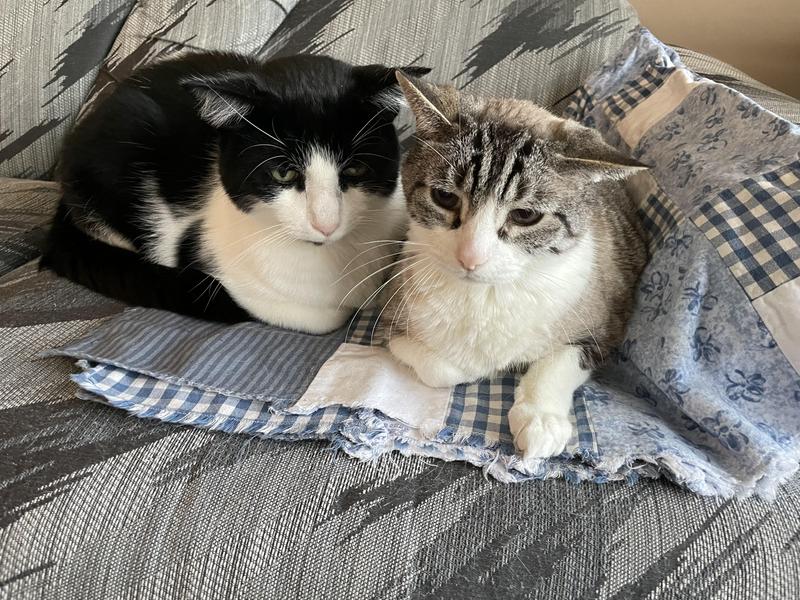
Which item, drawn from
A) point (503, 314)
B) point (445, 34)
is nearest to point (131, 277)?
point (503, 314)

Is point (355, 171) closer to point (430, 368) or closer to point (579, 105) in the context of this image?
point (430, 368)

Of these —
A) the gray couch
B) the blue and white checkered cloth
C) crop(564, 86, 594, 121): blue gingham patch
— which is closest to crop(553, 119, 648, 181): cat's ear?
the blue and white checkered cloth

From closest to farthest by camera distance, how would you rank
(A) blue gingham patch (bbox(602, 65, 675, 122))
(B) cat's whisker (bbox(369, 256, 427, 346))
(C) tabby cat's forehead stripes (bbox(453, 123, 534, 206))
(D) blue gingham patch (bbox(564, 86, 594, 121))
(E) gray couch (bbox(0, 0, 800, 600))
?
(E) gray couch (bbox(0, 0, 800, 600))
(C) tabby cat's forehead stripes (bbox(453, 123, 534, 206))
(B) cat's whisker (bbox(369, 256, 427, 346))
(A) blue gingham patch (bbox(602, 65, 675, 122))
(D) blue gingham patch (bbox(564, 86, 594, 121))

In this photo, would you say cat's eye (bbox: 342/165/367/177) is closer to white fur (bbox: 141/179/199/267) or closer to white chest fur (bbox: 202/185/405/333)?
white chest fur (bbox: 202/185/405/333)

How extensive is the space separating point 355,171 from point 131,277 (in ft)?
1.93

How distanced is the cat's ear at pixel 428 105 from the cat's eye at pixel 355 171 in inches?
6.0

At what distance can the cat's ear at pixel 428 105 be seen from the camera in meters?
0.87

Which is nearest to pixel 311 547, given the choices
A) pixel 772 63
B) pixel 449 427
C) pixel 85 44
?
pixel 449 427

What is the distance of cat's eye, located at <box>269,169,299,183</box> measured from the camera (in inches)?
40.1

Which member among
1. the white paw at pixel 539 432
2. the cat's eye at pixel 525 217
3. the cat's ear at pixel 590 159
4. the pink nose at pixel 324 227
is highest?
the cat's ear at pixel 590 159

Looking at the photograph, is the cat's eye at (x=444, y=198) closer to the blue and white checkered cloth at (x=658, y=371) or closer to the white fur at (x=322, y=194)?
the white fur at (x=322, y=194)

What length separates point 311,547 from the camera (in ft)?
2.51

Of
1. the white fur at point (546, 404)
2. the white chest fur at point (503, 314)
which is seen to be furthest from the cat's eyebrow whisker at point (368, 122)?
the white fur at point (546, 404)

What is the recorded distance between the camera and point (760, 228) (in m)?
0.88
